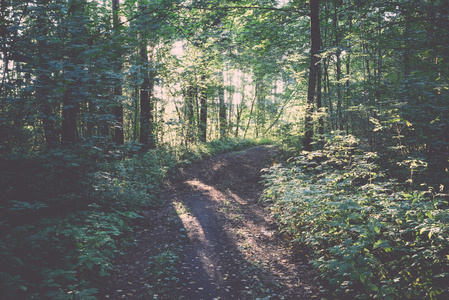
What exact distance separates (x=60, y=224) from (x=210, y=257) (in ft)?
10.4

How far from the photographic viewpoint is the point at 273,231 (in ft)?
22.7

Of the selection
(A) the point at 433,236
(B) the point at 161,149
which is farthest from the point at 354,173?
(B) the point at 161,149

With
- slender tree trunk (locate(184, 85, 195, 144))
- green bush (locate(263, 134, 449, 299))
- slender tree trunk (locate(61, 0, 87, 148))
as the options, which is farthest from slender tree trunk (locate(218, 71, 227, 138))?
green bush (locate(263, 134, 449, 299))

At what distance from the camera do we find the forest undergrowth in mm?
3330

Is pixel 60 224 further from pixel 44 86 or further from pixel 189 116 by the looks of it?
pixel 189 116

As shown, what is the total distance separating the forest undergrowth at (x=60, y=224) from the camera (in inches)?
131

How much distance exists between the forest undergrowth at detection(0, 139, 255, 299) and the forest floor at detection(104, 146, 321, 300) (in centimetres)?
54

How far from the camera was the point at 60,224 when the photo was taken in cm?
462

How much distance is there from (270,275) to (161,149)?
10.7 m

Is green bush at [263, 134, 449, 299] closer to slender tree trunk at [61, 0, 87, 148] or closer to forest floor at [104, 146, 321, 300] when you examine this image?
forest floor at [104, 146, 321, 300]

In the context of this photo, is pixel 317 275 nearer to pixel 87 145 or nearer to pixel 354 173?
pixel 354 173

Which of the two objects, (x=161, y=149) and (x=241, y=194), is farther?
(x=161, y=149)

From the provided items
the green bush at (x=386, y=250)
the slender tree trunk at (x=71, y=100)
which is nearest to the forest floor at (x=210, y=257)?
the green bush at (x=386, y=250)

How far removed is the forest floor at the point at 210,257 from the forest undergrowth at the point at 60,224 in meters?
0.54
